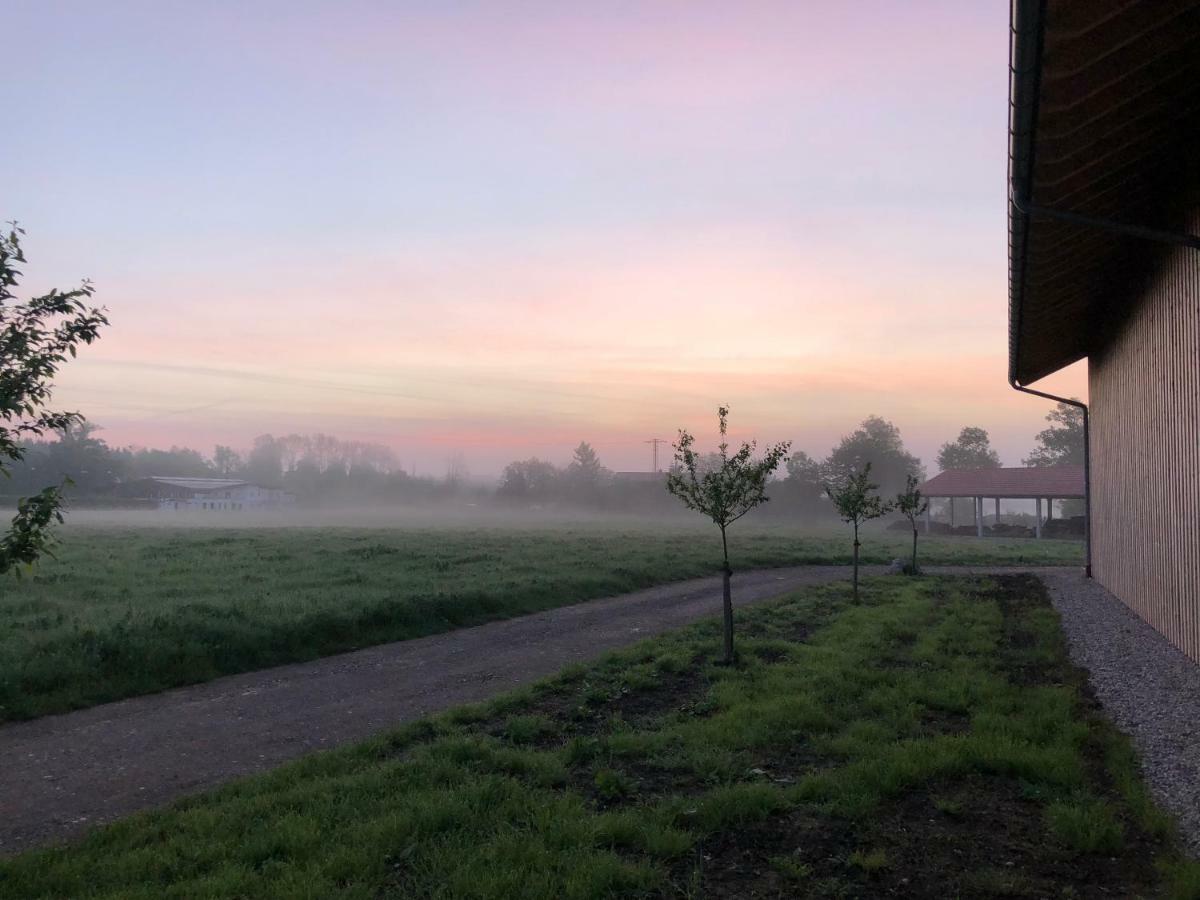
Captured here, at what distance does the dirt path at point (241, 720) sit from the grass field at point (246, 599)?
1.71 ft

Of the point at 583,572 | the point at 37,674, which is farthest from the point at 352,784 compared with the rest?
the point at 583,572

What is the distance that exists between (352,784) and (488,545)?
956 inches

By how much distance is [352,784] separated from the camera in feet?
19.5

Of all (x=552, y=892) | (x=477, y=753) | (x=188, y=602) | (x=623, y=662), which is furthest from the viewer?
(x=188, y=602)

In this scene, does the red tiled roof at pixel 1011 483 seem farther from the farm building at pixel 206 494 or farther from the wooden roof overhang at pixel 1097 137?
the farm building at pixel 206 494

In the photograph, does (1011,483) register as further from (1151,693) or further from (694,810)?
(694,810)

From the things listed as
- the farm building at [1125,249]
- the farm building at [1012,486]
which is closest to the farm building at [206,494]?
the farm building at [1012,486]

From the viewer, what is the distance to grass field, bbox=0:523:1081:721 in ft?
33.0

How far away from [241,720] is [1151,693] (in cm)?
921

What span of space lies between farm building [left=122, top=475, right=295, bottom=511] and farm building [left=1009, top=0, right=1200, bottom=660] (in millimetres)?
87111

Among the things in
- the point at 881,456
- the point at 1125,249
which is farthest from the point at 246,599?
the point at 881,456

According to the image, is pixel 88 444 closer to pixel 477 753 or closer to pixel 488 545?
pixel 488 545

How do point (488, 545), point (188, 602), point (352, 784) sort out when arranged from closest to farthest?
point (352, 784) < point (188, 602) < point (488, 545)

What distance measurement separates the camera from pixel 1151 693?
26.2 feet
